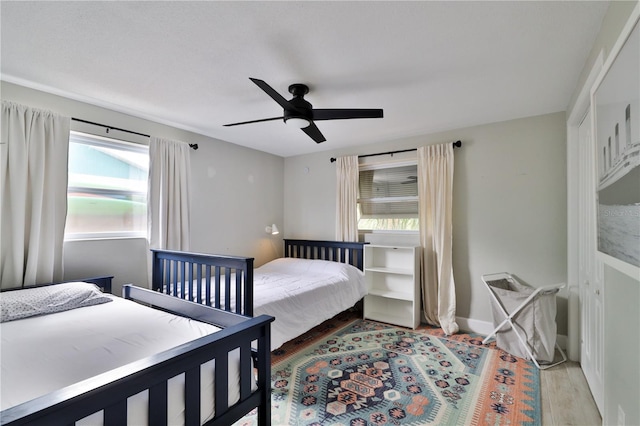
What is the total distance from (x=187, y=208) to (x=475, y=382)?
10.3 ft

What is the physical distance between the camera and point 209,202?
11.8ft

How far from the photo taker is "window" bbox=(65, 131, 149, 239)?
2.61m

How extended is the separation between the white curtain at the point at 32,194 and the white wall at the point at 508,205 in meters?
3.53

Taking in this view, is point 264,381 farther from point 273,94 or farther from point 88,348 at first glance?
point 273,94

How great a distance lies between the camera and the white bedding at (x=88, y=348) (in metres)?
1.09

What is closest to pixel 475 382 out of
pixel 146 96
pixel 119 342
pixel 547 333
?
pixel 547 333

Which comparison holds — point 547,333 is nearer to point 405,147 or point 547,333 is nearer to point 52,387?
point 405,147

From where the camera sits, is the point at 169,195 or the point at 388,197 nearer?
the point at 169,195

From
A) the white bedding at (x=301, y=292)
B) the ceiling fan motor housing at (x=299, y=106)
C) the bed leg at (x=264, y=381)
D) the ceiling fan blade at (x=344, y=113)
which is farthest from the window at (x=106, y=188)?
the bed leg at (x=264, y=381)

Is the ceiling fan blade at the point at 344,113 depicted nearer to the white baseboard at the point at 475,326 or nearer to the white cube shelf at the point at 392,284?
the white cube shelf at the point at 392,284

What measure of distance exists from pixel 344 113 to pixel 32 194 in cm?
250

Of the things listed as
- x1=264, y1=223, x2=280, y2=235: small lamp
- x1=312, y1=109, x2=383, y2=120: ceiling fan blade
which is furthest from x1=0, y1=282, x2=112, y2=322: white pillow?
x1=264, y1=223, x2=280, y2=235: small lamp

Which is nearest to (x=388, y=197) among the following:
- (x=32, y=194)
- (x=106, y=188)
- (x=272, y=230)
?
(x=272, y=230)

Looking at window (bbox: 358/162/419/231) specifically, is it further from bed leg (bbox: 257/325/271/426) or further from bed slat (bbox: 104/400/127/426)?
bed slat (bbox: 104/400/127/426)
